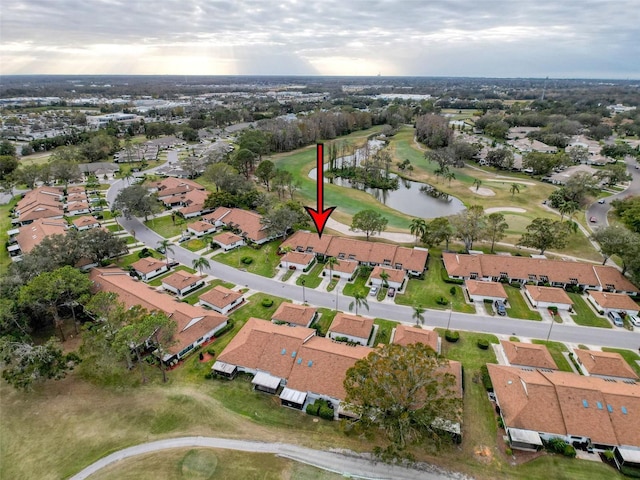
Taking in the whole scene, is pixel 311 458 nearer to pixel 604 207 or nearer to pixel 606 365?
pixel 606 365

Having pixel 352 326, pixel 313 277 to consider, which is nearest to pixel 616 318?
pixel 352 326

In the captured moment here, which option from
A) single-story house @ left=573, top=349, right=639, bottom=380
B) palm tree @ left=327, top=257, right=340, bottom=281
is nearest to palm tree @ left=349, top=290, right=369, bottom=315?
palm tree @ left=327, top=257, right=340, bottom=281

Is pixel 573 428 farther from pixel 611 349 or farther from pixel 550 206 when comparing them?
pixel 550 206

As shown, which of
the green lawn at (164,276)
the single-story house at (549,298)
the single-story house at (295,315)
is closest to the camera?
the single-story house at (295,315)

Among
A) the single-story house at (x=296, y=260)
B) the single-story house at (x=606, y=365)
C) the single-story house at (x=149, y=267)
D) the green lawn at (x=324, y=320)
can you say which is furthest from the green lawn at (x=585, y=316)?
the single-story house at (x=149, y=267)

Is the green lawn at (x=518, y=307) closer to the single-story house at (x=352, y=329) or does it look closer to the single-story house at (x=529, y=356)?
the single-story house at (x=529, y=356)

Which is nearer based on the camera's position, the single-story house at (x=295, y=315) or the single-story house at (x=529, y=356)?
the single-story house at (x=529, y=356)
